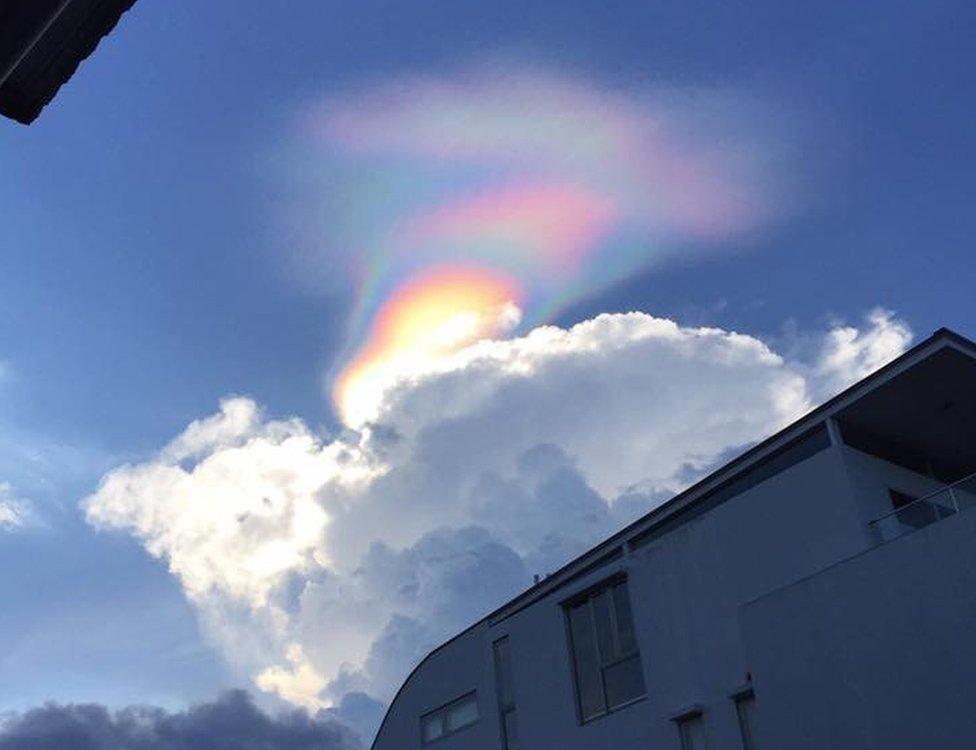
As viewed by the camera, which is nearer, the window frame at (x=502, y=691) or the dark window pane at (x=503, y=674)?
the window frame at (x=502, y=691)

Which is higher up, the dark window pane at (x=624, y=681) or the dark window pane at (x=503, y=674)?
the dark window pane at (x=503, y=674)

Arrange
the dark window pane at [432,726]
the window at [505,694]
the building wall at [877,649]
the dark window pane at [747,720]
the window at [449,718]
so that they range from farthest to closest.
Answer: the dark window pane at [432,726], the window at [449,718], the window at [505,694], the dark window pane at [747,720], the building wall at [877,649]

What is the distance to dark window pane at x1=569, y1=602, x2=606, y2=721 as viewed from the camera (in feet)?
69.7

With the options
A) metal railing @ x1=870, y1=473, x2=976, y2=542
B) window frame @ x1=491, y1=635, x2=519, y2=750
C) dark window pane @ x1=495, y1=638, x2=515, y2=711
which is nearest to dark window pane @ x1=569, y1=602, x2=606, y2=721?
window frame @ x1=491, y1=635, x2=519, y2=750

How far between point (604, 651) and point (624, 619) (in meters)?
0.90

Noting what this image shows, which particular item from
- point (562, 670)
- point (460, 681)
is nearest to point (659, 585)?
point (562, 670)

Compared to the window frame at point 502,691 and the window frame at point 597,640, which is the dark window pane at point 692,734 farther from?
the window frame at point 502,691

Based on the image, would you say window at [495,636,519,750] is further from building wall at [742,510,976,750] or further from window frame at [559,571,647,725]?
building wall at [742,510,976,750]

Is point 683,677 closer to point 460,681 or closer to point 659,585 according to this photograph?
point 659,585

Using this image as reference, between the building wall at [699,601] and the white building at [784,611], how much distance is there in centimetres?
4

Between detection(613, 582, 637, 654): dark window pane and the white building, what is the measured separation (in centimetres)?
4

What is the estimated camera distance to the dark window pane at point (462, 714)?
82.6ft

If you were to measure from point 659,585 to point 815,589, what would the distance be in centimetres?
501

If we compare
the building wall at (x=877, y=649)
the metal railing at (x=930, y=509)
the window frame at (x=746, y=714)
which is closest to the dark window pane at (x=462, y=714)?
the window frame at (x=746, y=714)
